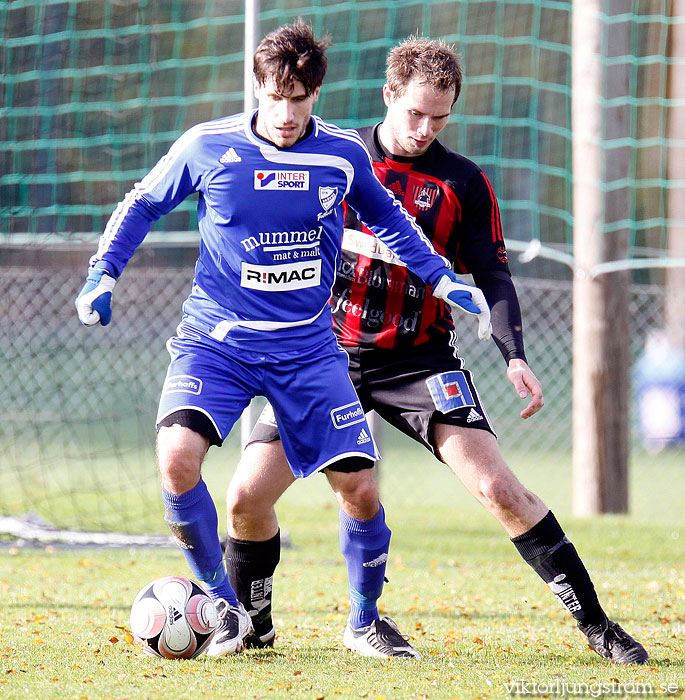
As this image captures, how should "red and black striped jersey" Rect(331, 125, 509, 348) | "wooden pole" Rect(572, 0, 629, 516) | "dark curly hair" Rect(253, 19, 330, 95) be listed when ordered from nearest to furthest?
"dark curly hair" Rect(253, 19, 330, 95), "red and black striped jersey" Rect(331, 125, 509, 348), "wooden pole" Rect(572, 0, 629, 516)

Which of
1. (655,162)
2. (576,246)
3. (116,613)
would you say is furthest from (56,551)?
(655,162)

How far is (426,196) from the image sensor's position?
434 centimetres

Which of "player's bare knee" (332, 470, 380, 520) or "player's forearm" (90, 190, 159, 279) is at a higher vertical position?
"player's forearm" (90, 190, 159, 279)

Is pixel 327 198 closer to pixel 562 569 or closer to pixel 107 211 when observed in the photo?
pixel 562 569

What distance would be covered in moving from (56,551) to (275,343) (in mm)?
3383

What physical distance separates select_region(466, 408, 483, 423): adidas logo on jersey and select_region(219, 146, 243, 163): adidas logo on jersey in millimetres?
1259

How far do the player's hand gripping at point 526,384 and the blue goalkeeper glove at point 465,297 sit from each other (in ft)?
0.52

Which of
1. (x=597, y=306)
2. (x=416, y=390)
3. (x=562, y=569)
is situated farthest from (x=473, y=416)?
(x=597, y=306)

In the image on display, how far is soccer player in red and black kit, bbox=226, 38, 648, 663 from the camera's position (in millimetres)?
4016

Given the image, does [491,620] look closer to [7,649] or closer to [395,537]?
[7,649]

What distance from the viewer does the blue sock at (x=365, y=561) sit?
13.6 feet

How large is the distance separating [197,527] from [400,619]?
142cm

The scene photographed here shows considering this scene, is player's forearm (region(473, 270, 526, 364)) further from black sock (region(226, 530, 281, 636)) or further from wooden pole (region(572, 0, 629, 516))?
wooden pole (region(572, 0, 629, 516))

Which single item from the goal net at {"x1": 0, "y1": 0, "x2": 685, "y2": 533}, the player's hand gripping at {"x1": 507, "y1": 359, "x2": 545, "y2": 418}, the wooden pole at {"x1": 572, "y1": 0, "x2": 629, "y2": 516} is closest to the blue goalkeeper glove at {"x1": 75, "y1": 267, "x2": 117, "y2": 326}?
the player's hand gripping at {"x1": 507, "y1": 359, "x2": 545, "y2": 418}
